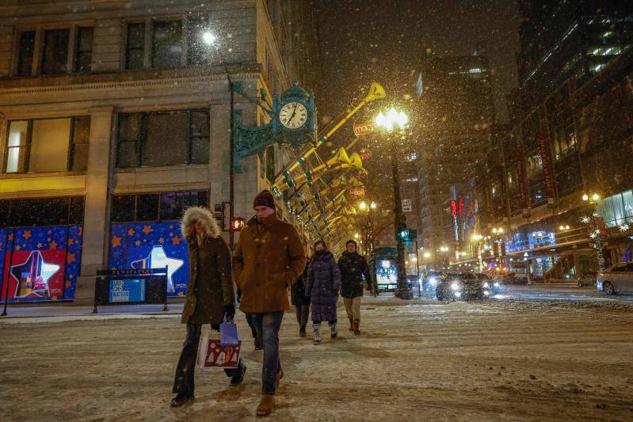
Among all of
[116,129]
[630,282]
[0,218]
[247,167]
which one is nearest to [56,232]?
[0,218]

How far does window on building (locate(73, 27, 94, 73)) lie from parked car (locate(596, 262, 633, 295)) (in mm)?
29114

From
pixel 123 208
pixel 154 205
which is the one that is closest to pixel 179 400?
pixel 154 205

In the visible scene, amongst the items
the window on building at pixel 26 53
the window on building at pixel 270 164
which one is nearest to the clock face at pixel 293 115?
the window on building at pixel 270 164

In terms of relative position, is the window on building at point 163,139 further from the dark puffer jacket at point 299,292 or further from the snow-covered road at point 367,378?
the snow-covered road at point 367,378

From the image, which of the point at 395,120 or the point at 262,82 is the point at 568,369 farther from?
the point at 262,82

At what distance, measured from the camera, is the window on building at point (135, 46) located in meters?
22.3

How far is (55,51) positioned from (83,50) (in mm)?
1531

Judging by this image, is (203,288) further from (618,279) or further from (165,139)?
(618,279)

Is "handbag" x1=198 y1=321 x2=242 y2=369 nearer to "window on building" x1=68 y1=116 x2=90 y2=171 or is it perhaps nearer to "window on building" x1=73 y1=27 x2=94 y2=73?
"window on building" x1=68 y1=116 x2=90 y2=171

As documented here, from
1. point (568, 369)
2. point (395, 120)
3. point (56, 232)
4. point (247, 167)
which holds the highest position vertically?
point (395, 120)

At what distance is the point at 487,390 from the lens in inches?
162

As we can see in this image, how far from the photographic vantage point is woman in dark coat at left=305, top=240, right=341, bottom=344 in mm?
8130

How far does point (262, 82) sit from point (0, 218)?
573 inches

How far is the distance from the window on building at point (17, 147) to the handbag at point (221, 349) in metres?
22.2
